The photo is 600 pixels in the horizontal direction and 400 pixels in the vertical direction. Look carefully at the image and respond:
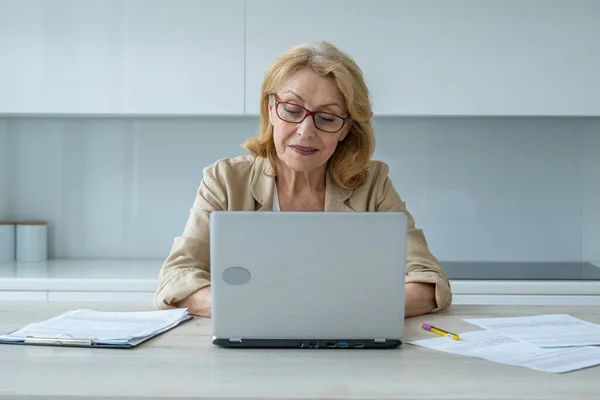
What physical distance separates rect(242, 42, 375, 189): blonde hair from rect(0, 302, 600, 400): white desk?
88 centimetres

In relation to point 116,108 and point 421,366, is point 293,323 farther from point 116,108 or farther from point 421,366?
point 116,108

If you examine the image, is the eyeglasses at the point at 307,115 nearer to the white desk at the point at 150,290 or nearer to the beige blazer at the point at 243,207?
the beige blazer at the point at 243,207

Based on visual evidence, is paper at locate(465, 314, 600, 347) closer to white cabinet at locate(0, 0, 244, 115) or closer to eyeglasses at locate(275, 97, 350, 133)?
eyeglasses at locate(275, 97, 350, 133)

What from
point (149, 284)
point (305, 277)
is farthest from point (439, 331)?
point (149, 284)

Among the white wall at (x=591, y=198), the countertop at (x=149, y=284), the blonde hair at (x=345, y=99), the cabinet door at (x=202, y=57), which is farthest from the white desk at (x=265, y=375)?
the white wall at (x=591, y=198)

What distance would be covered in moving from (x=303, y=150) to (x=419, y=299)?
52 cm

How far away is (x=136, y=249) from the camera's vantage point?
12.0ft

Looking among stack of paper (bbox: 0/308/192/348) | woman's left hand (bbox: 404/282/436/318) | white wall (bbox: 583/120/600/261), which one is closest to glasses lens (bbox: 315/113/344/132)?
woman's left hand (bbox: 404/282/436/318)

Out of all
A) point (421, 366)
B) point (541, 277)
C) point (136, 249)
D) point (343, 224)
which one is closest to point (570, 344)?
point (421, 366)

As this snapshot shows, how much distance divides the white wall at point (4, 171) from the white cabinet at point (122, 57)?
451 mm

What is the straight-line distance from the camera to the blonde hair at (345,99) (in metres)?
2.09

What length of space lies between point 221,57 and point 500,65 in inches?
44.0

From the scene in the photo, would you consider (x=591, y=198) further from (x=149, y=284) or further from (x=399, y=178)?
(x=149, y=284)

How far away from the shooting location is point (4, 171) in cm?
Result: 368
